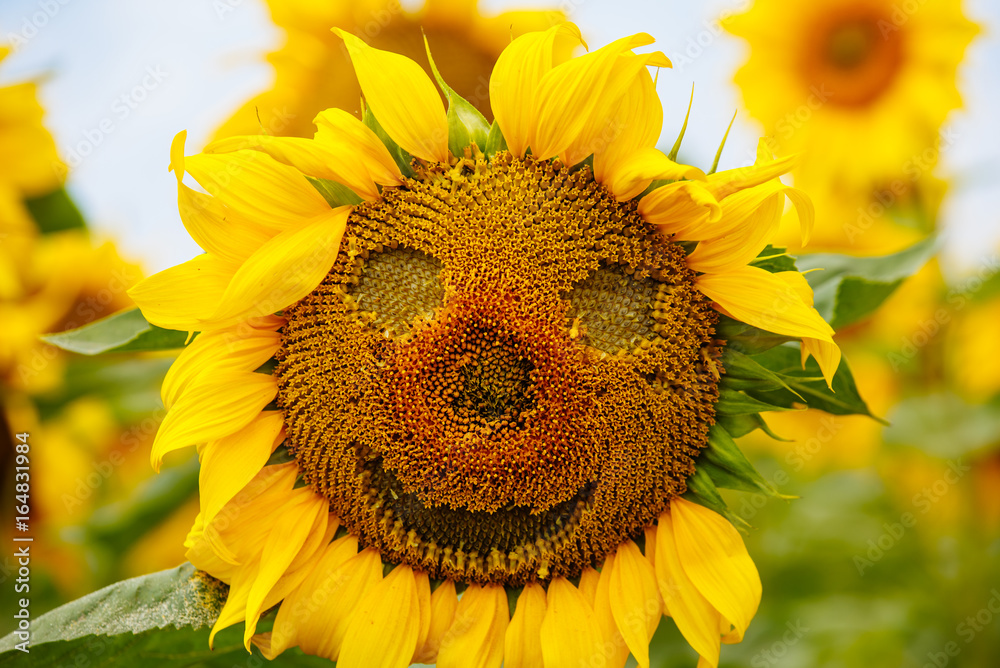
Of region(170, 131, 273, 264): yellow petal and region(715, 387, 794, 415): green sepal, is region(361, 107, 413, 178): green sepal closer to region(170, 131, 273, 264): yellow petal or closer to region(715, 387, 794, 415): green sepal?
region(170, 131, 273, 264): yellow petal

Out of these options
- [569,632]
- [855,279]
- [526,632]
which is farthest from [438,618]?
[855,279]

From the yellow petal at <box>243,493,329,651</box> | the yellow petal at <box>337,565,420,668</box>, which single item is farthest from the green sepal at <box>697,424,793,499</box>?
the yellow petal at <box>243,493,329,651</box>

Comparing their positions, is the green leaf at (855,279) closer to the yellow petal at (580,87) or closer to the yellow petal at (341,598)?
the yellow petal at (580,87)

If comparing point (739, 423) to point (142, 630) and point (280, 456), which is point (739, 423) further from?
point (142, 630)

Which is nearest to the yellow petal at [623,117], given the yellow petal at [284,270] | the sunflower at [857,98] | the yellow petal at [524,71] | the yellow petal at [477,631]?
the yellow petal at [524,71]

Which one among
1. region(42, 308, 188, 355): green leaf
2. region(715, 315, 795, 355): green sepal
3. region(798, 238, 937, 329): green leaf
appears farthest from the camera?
region(798, 238, 937, 329): green leaf
